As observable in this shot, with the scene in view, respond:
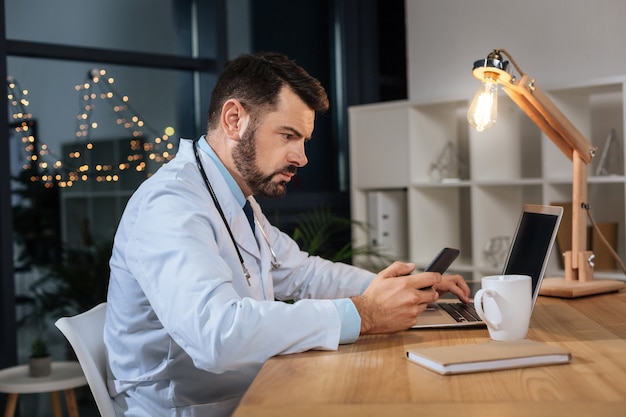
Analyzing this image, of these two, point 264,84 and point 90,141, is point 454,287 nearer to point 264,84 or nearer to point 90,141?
point 264,84

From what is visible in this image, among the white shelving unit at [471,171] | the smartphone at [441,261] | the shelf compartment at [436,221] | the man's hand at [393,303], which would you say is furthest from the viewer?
the shelf compartment at [436,221]

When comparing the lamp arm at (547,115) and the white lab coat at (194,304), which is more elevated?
the lamp arm at (547,115)

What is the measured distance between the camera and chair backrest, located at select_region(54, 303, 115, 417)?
1.68 metres

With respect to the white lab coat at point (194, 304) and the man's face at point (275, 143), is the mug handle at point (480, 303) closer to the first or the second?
the white lab coat at point (194, 304)

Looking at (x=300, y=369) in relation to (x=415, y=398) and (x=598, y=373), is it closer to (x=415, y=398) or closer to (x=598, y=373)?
(x=415, y=398)

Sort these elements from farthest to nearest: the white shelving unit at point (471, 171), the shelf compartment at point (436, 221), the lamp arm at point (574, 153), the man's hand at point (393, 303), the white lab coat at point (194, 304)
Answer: the shelf compartment at point (436, 221)
the white shelving unit at point (471, 171)
the lamp arm at point (574, 153)
the man's hand at point (393, 303)
the white lab coat at point (194, 304)

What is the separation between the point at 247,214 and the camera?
2.07 metres

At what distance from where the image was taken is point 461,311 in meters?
1.94

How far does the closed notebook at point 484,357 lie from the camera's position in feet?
4.37

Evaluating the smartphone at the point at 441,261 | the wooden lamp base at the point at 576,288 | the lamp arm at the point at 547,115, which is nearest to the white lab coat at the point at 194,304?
the smartphone at the point at 441,261

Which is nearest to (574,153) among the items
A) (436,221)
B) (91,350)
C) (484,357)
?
(484,357)

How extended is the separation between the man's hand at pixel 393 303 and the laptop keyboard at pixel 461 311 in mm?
171

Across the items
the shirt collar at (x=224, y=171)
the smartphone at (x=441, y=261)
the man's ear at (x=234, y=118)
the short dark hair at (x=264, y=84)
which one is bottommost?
the smartphone at (x=441, y=261)

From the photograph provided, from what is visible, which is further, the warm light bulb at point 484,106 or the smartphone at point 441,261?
the warm light bulb at point 484,106
